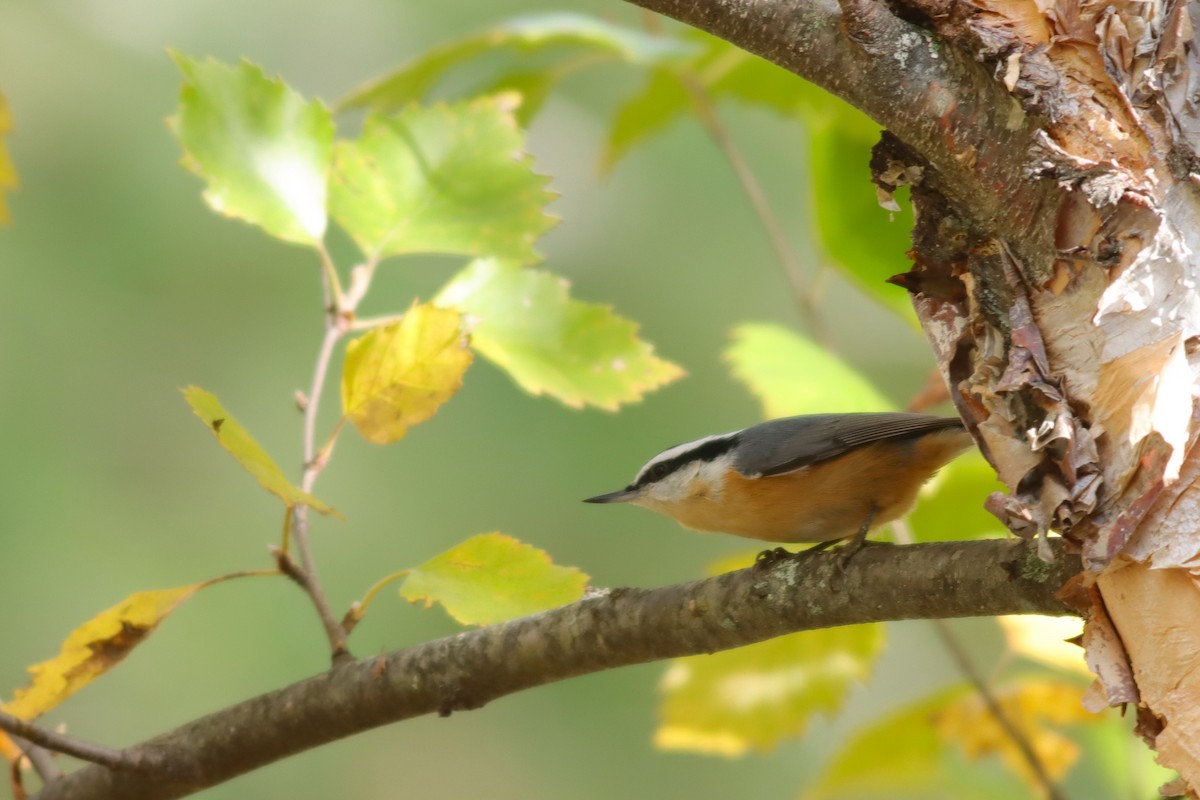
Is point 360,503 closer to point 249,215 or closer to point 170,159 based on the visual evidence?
point 170,159

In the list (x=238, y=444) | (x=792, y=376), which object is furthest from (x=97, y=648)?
(x=792, y=376)

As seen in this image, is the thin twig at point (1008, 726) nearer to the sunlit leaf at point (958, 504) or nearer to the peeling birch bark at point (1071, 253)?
the sunlit leaf at point (958, 504)

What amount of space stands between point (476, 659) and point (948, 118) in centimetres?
69

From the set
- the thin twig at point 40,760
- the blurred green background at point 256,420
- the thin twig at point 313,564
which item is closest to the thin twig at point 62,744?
the thin twig at point 40,760

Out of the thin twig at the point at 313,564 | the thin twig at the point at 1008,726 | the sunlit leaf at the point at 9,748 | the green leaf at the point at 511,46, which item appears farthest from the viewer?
the green leaf at the point at 511,46

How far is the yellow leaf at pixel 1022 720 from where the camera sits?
1.78m

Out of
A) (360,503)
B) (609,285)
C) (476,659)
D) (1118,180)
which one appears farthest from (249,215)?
(609,285)

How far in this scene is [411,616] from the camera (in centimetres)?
306

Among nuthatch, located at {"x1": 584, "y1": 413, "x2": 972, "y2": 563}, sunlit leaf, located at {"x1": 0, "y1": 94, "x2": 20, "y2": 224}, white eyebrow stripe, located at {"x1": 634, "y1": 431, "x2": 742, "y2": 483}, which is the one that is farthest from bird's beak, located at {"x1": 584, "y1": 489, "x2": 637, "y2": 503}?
sunlit leaf, located at {"x1": 0, "y1": 94, "x2": 20, "y2": 224}

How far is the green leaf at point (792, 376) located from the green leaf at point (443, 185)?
0.33 metres

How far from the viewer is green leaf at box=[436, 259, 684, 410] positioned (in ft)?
4.10

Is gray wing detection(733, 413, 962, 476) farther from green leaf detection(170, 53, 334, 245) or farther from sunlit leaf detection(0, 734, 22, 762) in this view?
sunlit leaf detection(0, 734, 22, 762)

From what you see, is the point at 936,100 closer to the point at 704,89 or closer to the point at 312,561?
the point at 312,561

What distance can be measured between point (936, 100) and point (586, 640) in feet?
1.97
